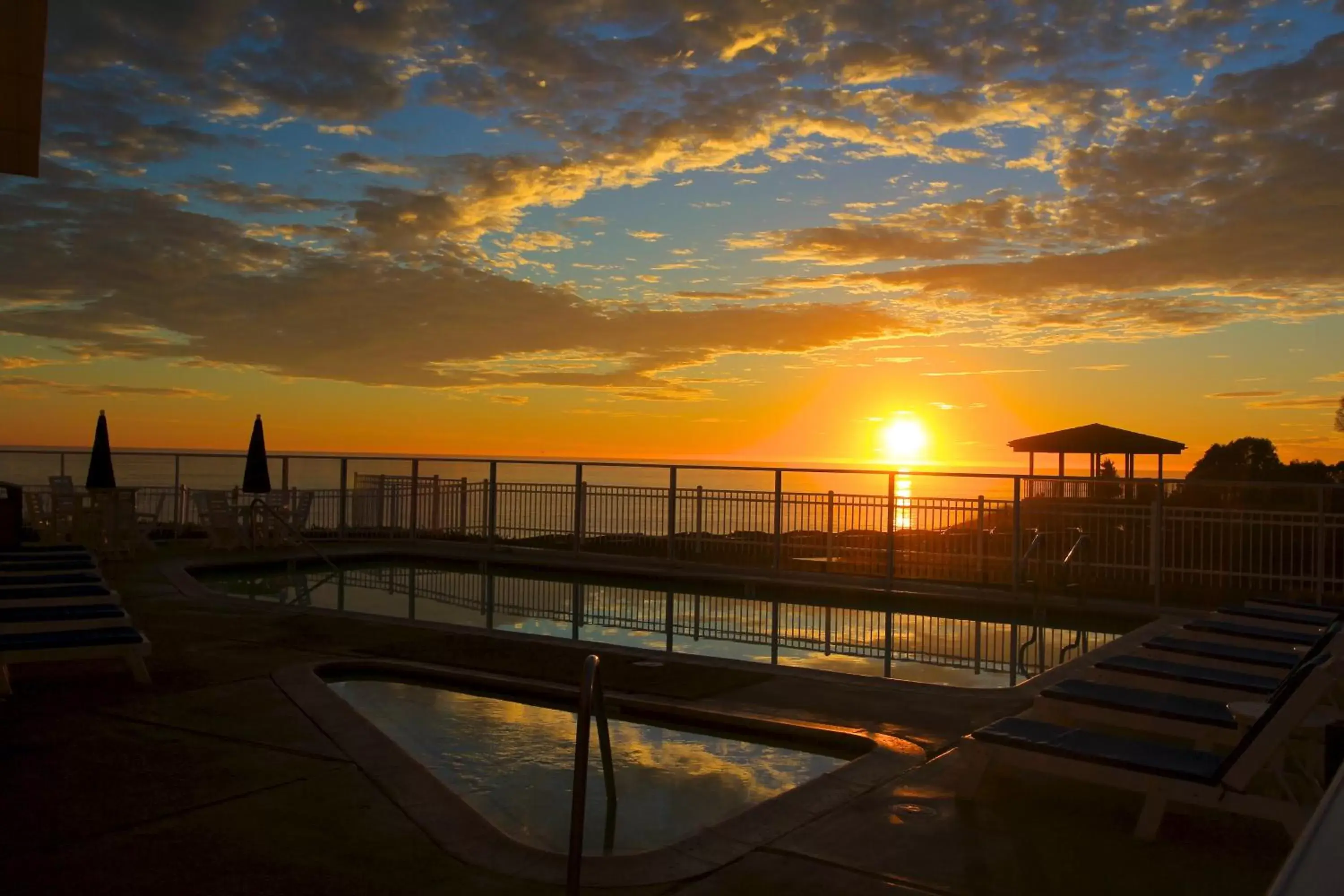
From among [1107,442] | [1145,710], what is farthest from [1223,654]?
[1107,442]

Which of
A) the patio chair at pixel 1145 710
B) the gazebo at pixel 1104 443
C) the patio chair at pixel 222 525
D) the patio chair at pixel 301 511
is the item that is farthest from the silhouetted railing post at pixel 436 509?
the gazebo at pixel 1104 443

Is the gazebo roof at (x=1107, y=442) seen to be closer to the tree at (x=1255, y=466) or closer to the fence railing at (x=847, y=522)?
the fence railing at (x=847, y=522)

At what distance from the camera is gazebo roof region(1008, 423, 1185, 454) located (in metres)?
21.0

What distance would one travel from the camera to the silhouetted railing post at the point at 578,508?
14.5 metres

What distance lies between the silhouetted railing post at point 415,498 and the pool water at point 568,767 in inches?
389

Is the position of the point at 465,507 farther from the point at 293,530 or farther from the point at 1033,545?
the point at 1033,545

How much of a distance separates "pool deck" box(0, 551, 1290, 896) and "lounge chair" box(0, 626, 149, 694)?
0.53 feet

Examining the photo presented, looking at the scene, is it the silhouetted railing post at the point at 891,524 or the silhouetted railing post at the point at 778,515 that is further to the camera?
the silhouetted railing post at the point at 778,515

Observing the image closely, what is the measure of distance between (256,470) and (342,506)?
1.66m

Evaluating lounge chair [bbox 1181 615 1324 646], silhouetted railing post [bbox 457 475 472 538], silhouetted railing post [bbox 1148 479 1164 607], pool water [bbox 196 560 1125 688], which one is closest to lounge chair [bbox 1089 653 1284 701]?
lounge chair [bbox 1181 615 1324 646]

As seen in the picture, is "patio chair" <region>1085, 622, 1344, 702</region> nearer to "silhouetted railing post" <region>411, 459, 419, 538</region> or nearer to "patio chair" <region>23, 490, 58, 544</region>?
"silhouetted railing post" <region>411, 459, 419, 538</region>

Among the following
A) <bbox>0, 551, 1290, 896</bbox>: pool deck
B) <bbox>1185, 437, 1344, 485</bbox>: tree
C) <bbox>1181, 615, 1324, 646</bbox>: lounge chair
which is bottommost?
<bbox>0, 551, 1290, 896</bbox>: pool deck

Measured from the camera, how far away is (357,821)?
3.93 m

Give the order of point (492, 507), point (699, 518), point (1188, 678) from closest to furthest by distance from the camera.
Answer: point (1188, 678) → point (699, 518) → point (492, 507)
